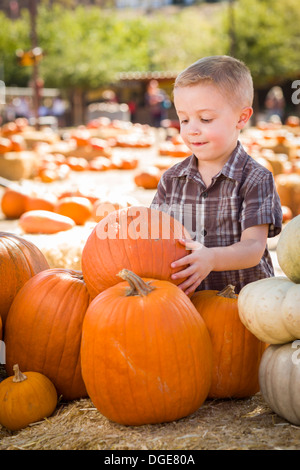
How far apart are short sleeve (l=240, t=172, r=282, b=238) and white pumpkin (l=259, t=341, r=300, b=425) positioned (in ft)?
2.00

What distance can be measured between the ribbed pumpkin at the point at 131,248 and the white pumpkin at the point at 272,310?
324mm

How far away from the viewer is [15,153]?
11141 mm

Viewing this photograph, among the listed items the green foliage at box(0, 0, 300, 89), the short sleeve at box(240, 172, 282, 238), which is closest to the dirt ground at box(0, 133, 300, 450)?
the short sleeve at box(240, 172, 282, 238)

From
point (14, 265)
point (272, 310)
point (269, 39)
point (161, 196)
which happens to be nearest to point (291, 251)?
point (272, 310)

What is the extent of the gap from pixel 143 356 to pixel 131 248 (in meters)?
0.46

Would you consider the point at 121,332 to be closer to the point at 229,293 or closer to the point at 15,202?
the point at 229,293

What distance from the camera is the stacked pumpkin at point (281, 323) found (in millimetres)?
1958

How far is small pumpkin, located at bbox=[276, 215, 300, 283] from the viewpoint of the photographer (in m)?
2.08

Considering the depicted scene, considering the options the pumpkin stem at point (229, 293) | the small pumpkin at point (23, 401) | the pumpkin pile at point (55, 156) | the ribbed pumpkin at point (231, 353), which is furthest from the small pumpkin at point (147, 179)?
the small pumpkin at point (23, 401)

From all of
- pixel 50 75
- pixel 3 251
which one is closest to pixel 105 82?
pixel 50 75

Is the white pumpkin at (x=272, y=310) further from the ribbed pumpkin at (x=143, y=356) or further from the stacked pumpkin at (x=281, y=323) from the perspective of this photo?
the ribbed pumpkin at (x=143, y=356)

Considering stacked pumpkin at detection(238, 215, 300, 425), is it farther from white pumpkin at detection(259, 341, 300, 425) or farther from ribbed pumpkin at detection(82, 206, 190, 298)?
ribbed pumpkin at detection(82, 206, 190, 298)
